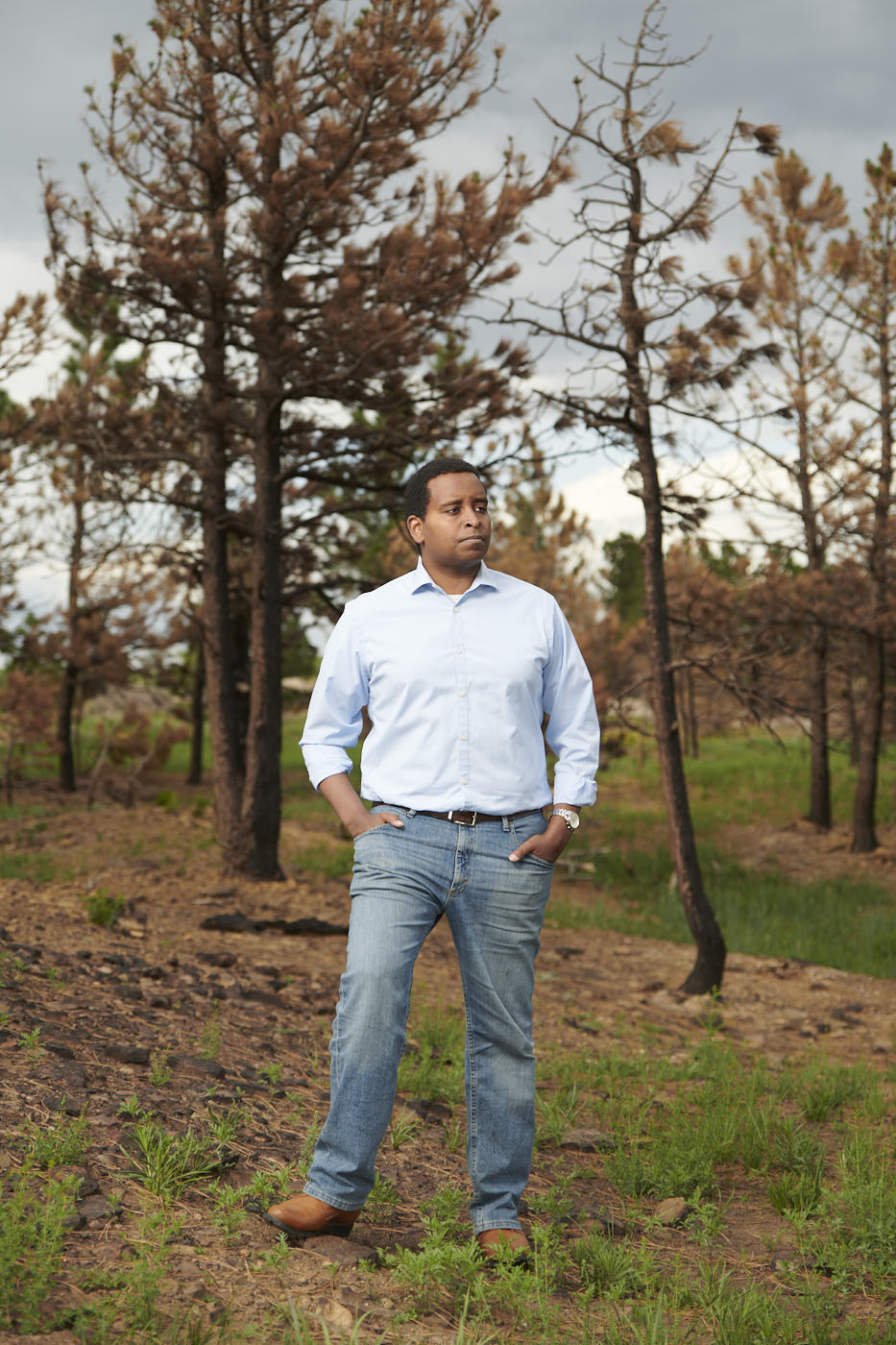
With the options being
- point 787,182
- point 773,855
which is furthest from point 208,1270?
point 787,182

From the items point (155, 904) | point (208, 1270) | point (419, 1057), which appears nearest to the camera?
point (208, 1270)

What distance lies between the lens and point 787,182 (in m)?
16.6

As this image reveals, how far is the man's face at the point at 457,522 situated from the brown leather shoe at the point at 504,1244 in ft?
6.33

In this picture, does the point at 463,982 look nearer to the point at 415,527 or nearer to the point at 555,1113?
the point at 415,527

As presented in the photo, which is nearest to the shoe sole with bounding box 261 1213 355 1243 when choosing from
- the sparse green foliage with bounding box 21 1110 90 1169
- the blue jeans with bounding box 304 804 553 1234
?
the blue jeans with bounding box 304 804 553 1234

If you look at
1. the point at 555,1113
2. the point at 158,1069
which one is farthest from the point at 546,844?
the point at 555,1113

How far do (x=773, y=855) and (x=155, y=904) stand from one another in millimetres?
10991

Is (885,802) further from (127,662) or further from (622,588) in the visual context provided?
(622,588)

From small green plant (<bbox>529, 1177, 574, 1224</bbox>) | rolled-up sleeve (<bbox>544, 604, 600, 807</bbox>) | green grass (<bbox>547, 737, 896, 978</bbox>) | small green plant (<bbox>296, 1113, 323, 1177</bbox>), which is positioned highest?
rolled-up sleeve (<bbox>544, 604, 600, 807</bbox>)

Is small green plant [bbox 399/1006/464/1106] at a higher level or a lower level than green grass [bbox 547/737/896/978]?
higher

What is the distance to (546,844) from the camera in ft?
10.3

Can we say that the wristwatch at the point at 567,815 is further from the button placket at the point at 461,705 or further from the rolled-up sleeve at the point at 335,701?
the rolled-up sleeve at the point at 335,701

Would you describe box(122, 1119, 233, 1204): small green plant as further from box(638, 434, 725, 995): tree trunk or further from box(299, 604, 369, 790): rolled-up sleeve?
box(638, 434, 725, 995): tree trunk

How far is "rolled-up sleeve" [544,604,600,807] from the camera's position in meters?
3.33
